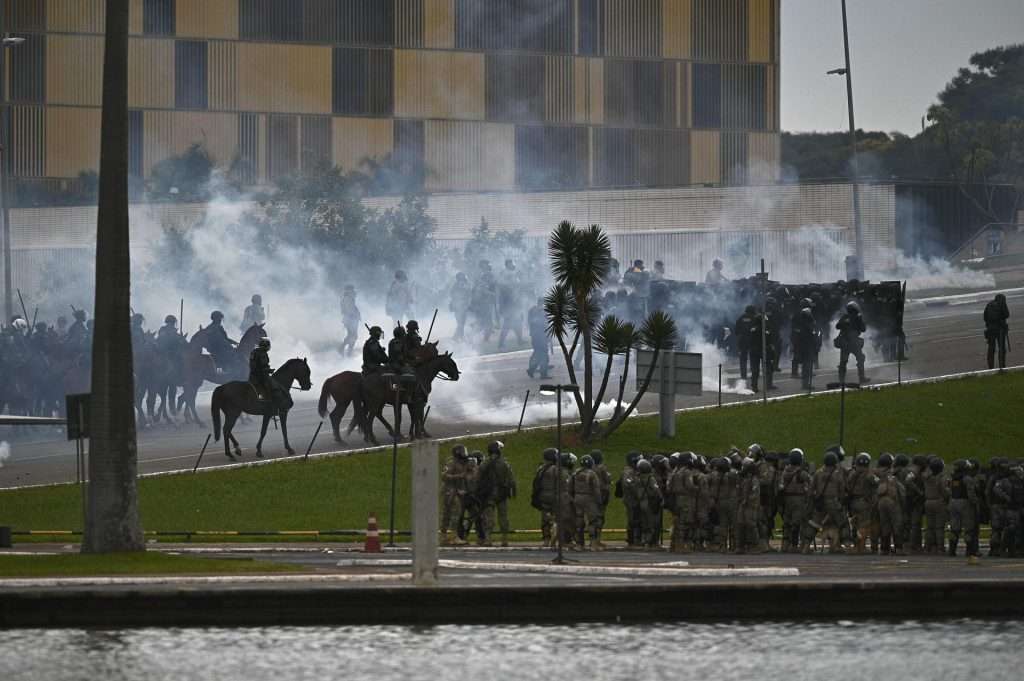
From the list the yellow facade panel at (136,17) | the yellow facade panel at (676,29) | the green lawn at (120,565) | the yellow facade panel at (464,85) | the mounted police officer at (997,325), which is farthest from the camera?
the yellow facade panel at (676,29)

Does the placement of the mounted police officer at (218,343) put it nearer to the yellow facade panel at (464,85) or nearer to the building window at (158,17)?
the building window at (158,17)

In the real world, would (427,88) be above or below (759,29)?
below

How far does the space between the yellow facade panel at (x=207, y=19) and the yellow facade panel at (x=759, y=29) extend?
20.1 meters

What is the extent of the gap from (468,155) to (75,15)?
594 inches

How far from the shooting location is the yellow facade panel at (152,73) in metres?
74.2

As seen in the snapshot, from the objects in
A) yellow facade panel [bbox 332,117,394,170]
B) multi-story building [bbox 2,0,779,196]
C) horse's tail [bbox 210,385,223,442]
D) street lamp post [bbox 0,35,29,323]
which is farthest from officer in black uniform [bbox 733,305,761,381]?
yellow facade panel [bbox 332,117,394,170]

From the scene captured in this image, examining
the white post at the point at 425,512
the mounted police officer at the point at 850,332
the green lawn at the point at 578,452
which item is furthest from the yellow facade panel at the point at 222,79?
the white post at the point at 425,512

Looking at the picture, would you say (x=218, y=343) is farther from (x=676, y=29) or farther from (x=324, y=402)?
(x=676, y=29)

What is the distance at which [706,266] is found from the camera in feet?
234

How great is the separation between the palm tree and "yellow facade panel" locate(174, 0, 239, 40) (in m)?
51.1

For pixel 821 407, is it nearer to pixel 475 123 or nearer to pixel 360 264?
pixel 360 264

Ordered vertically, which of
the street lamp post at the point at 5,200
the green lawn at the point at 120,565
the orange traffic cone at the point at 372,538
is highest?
the street lamp post at the point at 5,200

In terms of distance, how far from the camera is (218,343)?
44.2 metres

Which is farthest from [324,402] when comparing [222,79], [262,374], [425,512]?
[222,79]
